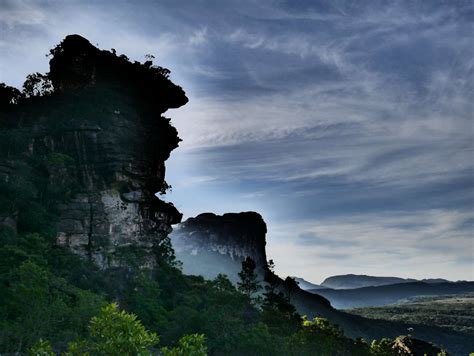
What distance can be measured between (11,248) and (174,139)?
5589 cm

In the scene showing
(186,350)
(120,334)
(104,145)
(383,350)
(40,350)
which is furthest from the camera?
(383,350)

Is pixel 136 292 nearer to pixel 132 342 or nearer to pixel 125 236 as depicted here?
pixel 125 236

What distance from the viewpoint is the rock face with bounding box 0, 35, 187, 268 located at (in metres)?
88.8

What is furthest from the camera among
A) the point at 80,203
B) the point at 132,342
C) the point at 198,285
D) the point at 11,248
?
the point at 198,285

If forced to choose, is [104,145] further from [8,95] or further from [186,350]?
[186,350]

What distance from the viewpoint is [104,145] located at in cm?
9456

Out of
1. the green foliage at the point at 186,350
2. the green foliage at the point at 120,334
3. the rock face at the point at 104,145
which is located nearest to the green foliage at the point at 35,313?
the rock face at the point at 104,145

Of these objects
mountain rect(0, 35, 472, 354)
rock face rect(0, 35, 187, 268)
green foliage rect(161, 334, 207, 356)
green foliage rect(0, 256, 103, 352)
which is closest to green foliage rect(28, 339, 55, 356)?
green foliage rect(161, 334, 207, 356)

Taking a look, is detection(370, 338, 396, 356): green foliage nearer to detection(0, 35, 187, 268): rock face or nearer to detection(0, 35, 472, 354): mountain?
detection(0, 35, 472, 354): mountain

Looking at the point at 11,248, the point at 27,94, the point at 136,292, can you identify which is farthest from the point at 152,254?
the point at 27,94

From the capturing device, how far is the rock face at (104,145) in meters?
88.8

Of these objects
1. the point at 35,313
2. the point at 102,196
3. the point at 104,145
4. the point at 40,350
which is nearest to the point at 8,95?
the point at 104,145

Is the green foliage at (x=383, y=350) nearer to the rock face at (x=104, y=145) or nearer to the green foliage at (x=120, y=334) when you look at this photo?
the rock face at (x=104, y=145)

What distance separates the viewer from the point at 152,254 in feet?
328
